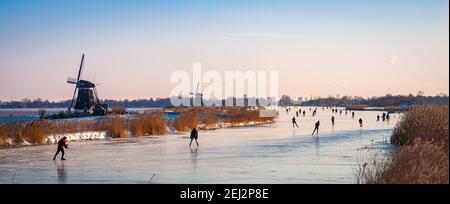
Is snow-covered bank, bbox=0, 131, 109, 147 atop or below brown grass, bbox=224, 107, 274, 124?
below

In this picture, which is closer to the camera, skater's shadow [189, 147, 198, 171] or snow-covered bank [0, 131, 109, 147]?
skater's shadow [189, 147, 198, 171]

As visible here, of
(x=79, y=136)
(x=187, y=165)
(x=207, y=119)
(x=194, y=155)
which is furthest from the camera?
(x=207, y=119)

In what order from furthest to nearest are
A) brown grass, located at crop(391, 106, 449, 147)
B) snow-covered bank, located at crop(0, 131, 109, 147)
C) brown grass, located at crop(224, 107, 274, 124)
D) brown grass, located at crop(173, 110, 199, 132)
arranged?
brown grass, located at crop(224, 107, 274, 124) < brown grass, located at crop(173, 110, 199, 132) < snow-covered bank, located at crop(0, 131, 109, 147) < brown grass, located at crop(391, 106, 449, 147)

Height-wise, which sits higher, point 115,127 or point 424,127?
point 424,127

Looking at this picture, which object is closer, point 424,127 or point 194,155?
point 424,127

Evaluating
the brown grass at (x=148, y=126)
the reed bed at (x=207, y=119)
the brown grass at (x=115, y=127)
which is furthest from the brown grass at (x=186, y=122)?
the brown grass at (x=115, y=127)

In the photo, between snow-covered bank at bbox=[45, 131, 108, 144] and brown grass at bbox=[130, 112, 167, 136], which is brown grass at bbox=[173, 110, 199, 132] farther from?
snow-covered bank at bbox=[45, 131, 108, 144]

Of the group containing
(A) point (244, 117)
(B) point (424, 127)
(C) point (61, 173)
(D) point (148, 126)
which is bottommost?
(C) point (61, 173)

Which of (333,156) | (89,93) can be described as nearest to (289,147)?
(333,156)

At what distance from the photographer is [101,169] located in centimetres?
1317

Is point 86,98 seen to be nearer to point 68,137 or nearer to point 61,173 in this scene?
point 68,137

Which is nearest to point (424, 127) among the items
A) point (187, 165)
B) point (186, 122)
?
point (187, 165)

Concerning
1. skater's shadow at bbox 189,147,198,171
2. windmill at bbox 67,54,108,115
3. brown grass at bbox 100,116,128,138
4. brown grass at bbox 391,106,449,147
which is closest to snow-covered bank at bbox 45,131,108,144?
brown grass at bbox 100,116,128,138
